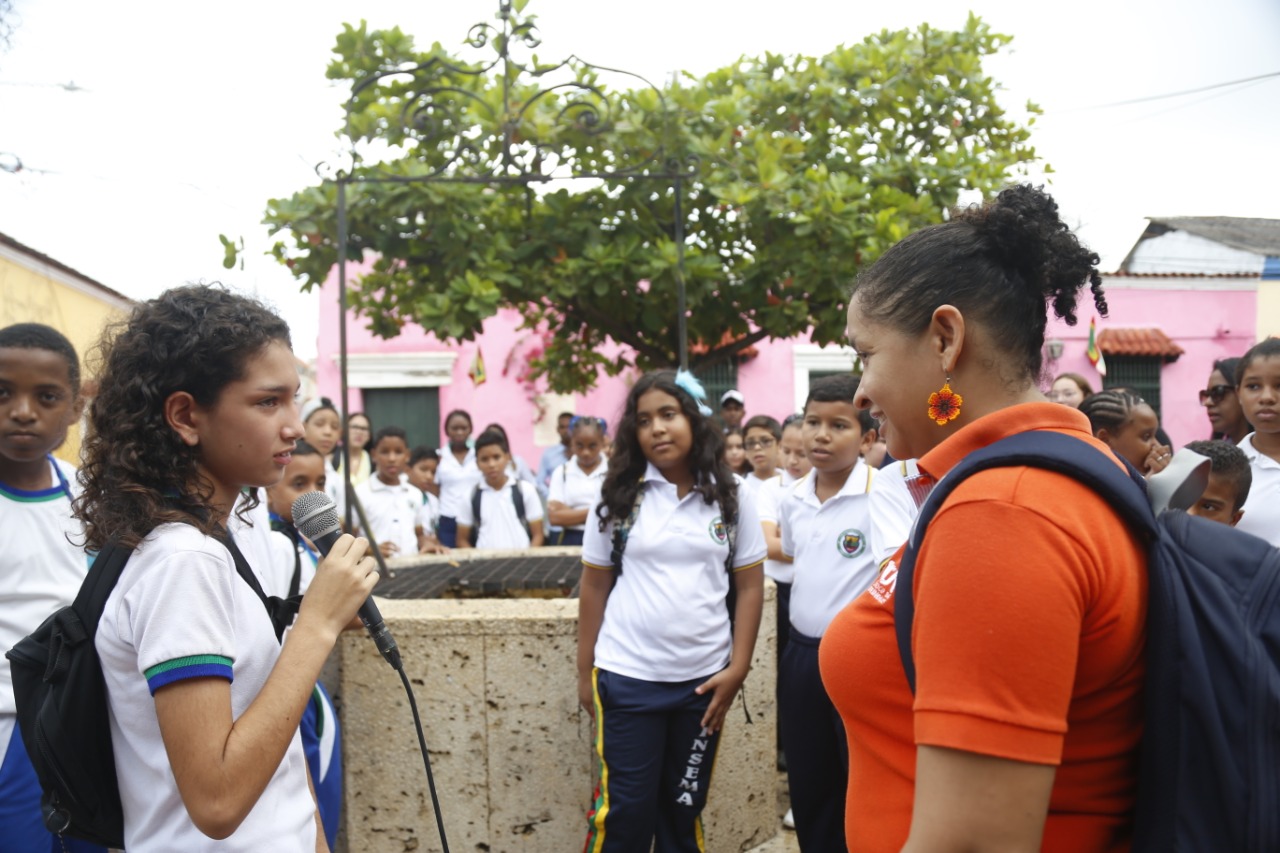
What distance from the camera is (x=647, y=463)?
11.8ft

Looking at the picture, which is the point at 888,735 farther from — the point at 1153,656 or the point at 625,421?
the point at 625,421

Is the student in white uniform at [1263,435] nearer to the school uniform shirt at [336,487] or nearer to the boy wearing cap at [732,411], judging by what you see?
the school uniform shirt at [336,487]

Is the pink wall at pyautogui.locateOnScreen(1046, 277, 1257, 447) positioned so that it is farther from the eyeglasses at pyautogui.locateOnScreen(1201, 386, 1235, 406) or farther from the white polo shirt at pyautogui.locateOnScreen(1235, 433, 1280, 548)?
the white polo shirt at pyautogui.locateOnScreen(1235, 433, 1280, 548)

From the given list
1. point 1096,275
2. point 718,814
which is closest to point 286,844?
point 1096,275

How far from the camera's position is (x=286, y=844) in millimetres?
1610

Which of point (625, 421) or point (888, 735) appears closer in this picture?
point (888, 735)

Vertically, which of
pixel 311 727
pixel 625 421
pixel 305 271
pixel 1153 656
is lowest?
pixel 311 727

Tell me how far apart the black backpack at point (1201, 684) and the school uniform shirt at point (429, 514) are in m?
6.19

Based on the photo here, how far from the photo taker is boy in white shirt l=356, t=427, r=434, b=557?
6.57m

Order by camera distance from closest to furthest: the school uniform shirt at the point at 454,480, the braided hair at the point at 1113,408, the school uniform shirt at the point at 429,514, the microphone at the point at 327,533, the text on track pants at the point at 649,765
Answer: the microphone at the point at 327,533 < the text on track pants at the point at 649,765 < the braided hair at the point at 1113,408 < the school uniform shirt at the point at 429,514 < the school uniform shirt at the point at 454,480

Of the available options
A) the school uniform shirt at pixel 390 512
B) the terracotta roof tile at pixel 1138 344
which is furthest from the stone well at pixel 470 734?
the terracotta roof tile at pixel 1138 344

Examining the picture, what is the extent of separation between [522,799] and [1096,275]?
3.00 meters

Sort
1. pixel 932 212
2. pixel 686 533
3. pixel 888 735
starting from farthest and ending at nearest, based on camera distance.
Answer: pixel 932 212 < pixel 686 533 < pixel 888 735

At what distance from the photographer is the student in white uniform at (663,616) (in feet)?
10.5
